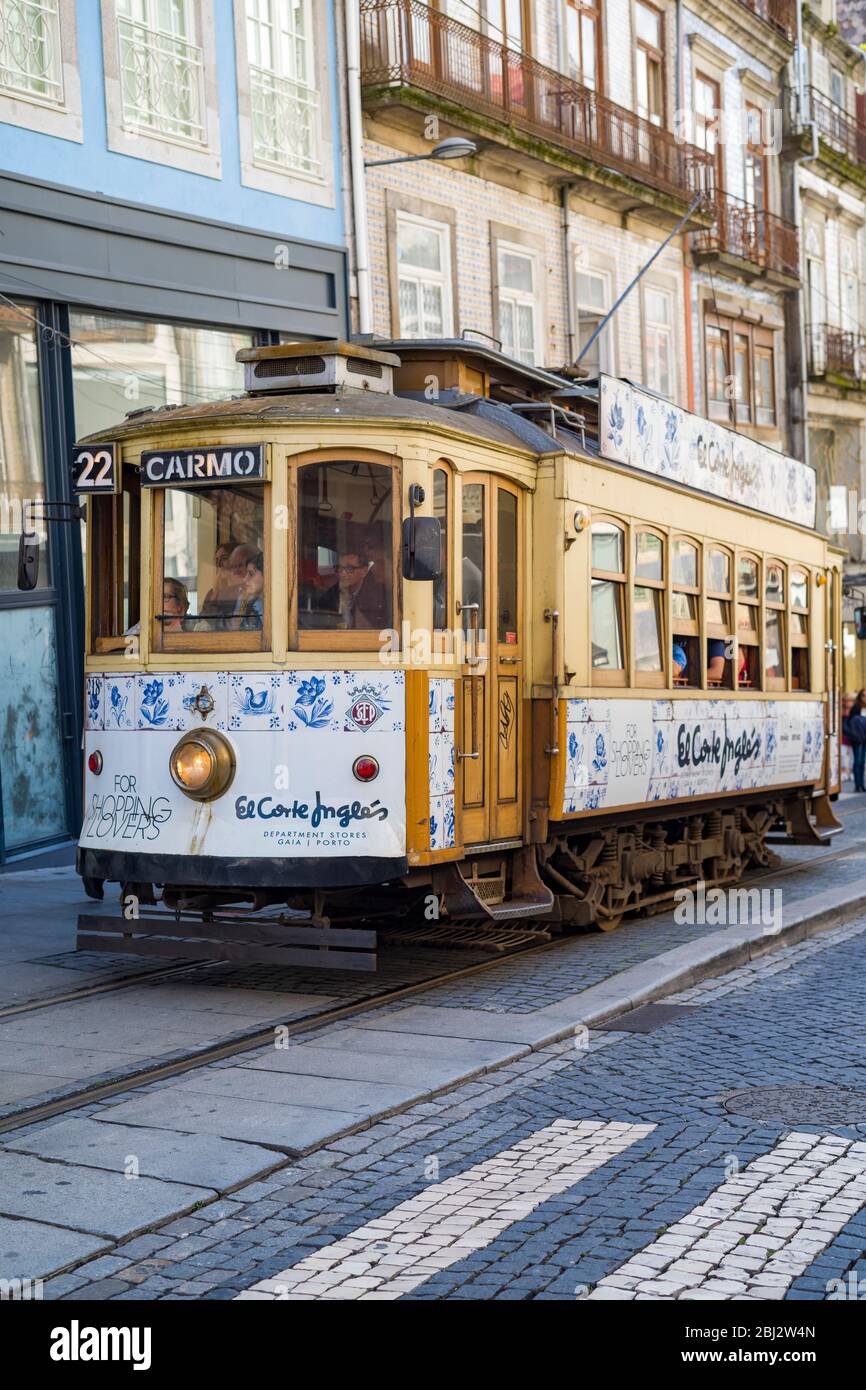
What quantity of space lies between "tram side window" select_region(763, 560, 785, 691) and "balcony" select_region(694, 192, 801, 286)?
50.1 feet

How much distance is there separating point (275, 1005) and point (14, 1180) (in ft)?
11.2

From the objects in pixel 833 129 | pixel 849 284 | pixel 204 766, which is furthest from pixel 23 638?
pixel 849 284

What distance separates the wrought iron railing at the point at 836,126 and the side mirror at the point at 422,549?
1094 inches

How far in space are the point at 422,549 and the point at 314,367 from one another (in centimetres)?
158

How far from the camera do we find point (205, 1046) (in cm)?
838

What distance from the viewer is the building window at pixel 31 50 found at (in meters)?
15.0

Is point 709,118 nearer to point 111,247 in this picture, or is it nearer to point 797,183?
point 797,183

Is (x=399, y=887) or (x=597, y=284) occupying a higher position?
(x=597, y=284)

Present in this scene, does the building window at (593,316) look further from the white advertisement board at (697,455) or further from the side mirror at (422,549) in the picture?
the side mirror at (422,549)

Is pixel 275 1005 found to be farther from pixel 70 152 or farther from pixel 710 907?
pixel 70 152

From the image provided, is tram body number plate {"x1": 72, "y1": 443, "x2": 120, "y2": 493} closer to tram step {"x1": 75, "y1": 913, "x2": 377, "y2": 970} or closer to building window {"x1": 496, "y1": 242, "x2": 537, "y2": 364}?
tram step {"x1": 75, "y1": 913, "x2": 377, "y2": 970}
